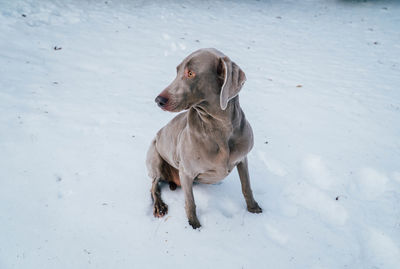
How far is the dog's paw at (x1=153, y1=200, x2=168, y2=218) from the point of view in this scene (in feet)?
7.19

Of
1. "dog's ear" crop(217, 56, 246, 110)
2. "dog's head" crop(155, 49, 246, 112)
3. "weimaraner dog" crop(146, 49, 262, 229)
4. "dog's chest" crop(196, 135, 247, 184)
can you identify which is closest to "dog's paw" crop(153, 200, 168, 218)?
"weimaraner dog" crop(146, 49, 262, 229)

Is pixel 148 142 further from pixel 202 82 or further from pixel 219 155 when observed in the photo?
pixel 202 82

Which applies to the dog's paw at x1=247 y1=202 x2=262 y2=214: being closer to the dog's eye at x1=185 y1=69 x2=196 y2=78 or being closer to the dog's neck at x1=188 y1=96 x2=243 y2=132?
the dog's neck at x1=188 y1=96 x2=243 y2=132

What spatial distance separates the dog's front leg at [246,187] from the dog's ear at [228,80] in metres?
0.72

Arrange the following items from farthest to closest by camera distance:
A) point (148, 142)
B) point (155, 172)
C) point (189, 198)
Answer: point (148, 142) < point (155, 172) < point (189, 198)

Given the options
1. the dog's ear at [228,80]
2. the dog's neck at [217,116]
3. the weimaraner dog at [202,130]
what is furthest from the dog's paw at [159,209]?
the dog's ear at [228,80]

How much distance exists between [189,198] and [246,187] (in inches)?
18.6

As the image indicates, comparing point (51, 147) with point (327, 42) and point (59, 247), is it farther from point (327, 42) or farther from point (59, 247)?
point (327, 42)

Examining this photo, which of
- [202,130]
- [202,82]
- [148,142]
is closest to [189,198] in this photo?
[202,130]

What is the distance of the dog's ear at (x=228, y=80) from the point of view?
151 cm

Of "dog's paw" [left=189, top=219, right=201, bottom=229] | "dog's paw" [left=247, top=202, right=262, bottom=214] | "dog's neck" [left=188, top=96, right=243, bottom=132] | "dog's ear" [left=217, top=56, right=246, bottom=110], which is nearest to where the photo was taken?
"dog's ear" [left=217, top=56, right=246, bottom=110]

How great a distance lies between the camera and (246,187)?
7.09 ft

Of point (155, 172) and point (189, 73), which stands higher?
point (189, 73)

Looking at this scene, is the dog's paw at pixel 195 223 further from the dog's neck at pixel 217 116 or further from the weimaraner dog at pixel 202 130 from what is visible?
the dog's neck at pixel 217 116
